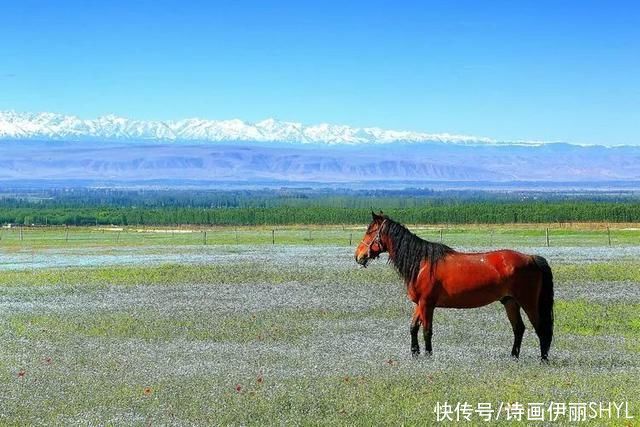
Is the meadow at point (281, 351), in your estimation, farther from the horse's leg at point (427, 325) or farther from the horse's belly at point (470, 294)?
the horse's belly at point (470, 294)

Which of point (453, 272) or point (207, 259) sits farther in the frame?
point (207, 259)

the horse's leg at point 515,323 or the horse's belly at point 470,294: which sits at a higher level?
the horse's belly at point 470,294

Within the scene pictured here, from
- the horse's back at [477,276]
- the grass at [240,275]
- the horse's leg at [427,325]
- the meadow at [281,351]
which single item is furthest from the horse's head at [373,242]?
the grass at [240,275]

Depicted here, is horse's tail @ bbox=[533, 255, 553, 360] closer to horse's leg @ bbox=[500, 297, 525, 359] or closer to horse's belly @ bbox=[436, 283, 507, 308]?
horse's leg @ bbox=[500, 297, 525, 359]

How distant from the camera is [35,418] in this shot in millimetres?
14461

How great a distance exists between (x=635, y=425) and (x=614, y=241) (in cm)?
6287

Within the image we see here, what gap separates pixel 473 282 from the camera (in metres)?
19.3

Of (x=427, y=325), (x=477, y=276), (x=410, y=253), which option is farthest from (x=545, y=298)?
(x=410, y=253)

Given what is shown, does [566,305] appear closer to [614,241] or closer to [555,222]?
[614,241]

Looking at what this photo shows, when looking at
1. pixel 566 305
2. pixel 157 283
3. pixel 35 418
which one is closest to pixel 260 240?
pixel 157 283

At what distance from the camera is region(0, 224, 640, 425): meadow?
15.0m

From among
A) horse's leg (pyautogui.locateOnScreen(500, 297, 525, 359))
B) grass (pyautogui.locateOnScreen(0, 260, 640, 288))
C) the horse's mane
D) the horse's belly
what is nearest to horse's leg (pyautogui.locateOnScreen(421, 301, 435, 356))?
the horse's belly

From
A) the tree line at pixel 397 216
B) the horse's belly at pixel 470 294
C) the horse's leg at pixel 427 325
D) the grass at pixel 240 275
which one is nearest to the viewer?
the horse's belly at pixel 470 294

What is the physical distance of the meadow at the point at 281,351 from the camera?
49.2ft
